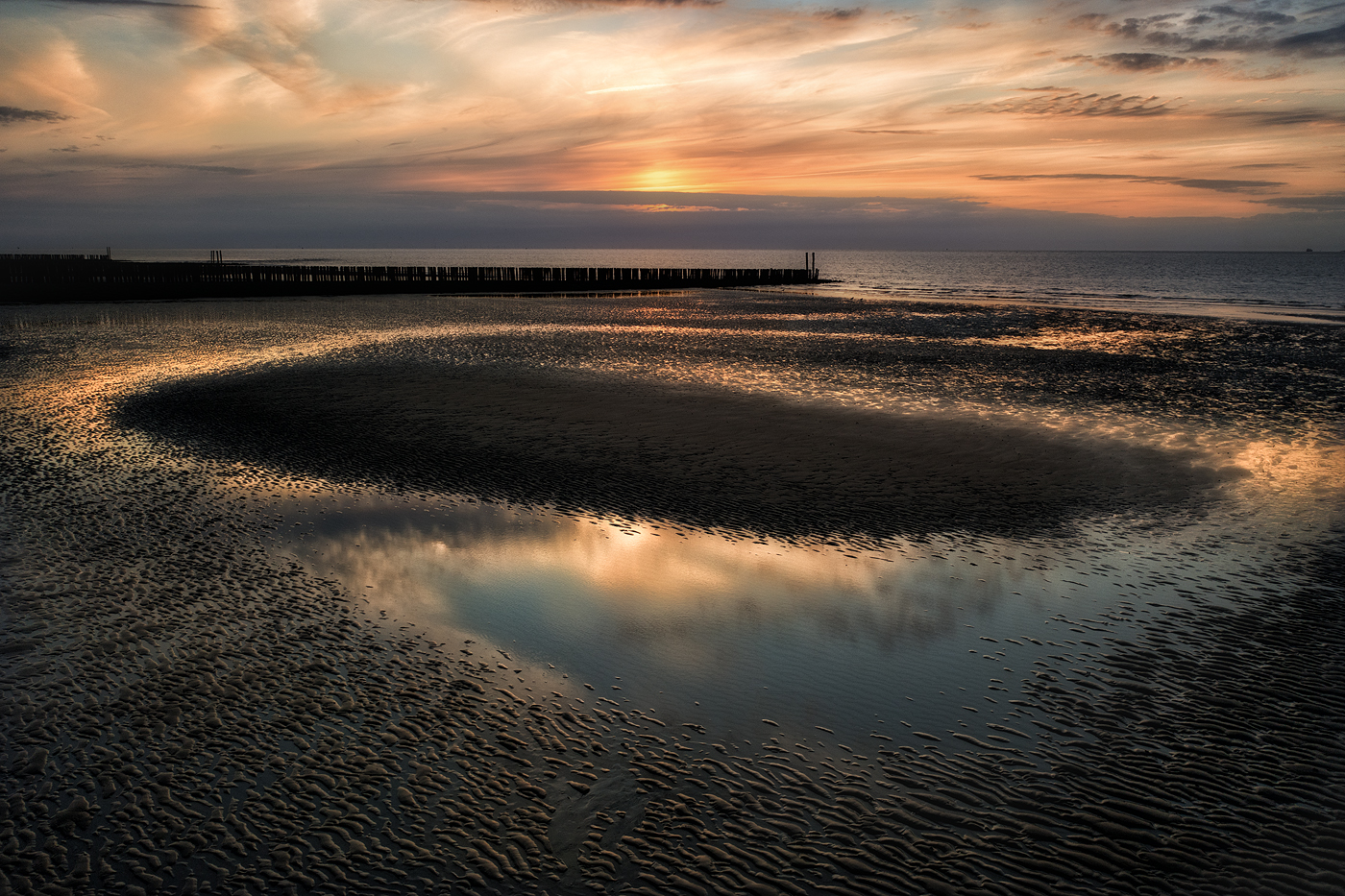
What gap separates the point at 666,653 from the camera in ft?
21.4

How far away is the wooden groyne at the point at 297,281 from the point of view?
153 feet

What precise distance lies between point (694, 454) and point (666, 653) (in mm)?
6360

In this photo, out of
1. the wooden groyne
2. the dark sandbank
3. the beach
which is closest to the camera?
the beach

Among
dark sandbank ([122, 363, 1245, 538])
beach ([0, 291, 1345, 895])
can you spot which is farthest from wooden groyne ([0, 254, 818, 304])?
beach ([0, 291, 1345, 895])

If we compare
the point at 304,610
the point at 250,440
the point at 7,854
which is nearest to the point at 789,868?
the point at 7,854

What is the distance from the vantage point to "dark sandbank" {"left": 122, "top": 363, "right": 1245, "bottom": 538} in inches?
403

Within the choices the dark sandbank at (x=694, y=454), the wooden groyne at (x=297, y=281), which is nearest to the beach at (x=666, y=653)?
the dark sandbank at (x=694, y=454)

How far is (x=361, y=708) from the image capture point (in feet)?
18.6

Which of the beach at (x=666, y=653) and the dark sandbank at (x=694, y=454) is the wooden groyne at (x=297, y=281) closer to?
the dark sandbank at (x=694, y=454)

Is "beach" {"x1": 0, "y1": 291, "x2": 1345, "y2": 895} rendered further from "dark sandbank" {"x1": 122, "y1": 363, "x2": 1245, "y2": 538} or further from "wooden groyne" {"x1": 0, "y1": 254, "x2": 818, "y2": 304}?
"wooden groyne" {"x1": 0, "y1": 254, "x2": 818, "y2": 304}

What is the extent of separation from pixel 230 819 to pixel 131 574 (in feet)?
14.3

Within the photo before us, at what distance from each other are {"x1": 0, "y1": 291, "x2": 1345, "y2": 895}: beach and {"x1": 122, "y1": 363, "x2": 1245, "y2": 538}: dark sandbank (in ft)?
0.33

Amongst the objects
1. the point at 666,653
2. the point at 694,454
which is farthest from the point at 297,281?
the point at 666,653

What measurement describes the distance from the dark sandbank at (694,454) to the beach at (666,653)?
0.33 ft
